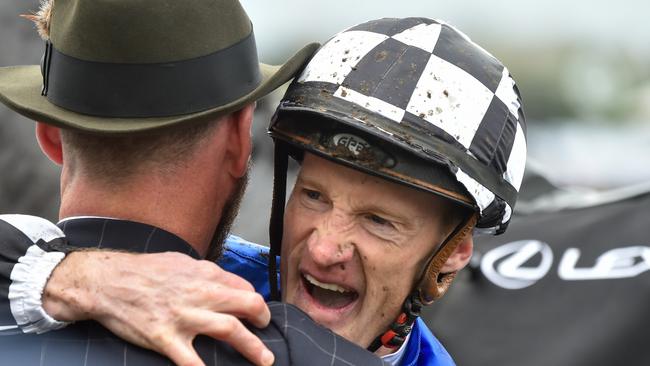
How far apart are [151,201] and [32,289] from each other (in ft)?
1.13

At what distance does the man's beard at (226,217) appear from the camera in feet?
9.75

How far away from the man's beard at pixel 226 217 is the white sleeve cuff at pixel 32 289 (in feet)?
1.74

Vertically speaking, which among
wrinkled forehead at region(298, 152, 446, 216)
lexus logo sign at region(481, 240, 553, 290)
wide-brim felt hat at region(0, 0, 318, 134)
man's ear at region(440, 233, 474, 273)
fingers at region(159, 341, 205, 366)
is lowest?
lexus logo sign at region(481, 240, 553, 290)

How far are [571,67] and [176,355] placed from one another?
29.4 feet

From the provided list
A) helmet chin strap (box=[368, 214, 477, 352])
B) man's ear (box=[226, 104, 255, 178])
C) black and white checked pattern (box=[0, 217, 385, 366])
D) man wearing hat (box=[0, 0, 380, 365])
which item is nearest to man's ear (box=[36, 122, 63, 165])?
man wearing hat (box=[0, 0, 380, 365])

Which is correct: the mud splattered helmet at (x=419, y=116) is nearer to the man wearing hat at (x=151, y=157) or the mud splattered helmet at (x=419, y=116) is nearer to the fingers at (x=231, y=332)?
the man wearing hat at (x=151, y=157)

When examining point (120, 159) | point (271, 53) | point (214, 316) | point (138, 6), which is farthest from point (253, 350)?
point (271, 53)

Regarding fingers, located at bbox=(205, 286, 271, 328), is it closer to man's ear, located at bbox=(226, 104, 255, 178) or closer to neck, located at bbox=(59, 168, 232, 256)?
neck, located at bbox=(59, 168, 232, 256)

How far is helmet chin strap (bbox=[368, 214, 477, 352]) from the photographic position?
342 cm

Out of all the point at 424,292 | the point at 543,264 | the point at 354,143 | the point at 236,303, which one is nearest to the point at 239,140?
the point at 354,143

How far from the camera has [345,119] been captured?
3.17 meters

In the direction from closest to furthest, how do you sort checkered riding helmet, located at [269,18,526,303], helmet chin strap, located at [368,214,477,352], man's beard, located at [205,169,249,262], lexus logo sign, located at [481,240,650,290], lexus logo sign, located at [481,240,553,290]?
1. man's beard, located at [205,169,249,262]
2. checkered riding helmet, located at [269,18,526,303]
3. helmet chin strap, located at [368,214,477,352]
4. lexus logo sign, located at [481,240,650,290]
5. lexus logo sign, located at [481,240,553,290]

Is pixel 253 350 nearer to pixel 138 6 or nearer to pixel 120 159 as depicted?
pixel 120 159

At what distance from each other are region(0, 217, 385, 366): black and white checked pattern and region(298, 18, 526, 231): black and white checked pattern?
84 centimetres
